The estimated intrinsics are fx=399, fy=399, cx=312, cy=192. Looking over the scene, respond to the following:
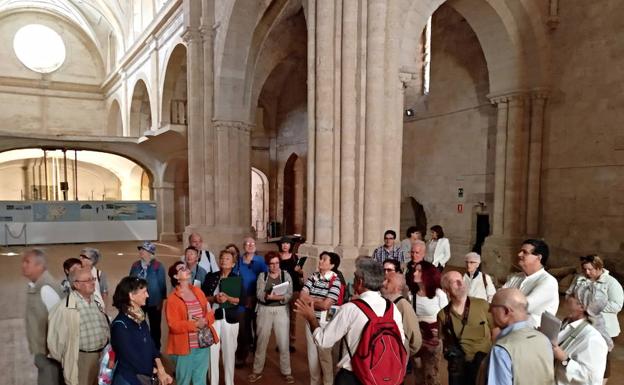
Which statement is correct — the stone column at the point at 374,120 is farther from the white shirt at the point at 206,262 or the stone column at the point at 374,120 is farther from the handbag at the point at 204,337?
the handbag at the point at 204,337

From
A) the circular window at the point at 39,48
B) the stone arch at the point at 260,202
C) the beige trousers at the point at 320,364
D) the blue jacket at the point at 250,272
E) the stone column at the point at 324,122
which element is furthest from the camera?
the circular window at the point at 39,48

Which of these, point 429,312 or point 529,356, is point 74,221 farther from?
point 529,356

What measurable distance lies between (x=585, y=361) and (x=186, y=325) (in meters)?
2.86

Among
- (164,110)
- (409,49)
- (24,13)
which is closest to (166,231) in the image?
(164,110)

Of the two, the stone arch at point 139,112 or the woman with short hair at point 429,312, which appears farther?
the stone arch at point 139,112

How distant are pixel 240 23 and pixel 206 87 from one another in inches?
93.9

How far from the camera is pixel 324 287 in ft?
13.2

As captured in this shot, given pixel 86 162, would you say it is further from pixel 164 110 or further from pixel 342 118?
pixel 342 118

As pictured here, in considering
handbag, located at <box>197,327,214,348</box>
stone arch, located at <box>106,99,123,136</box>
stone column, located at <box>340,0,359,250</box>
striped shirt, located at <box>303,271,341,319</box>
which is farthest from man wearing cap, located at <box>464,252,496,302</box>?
stone arch, located at <box>106,99,123,136</box>

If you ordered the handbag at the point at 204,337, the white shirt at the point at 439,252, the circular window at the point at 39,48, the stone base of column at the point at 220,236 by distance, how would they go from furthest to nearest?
the circular window at the point at 39,48 → the stone base of column at the point at 220,236 → the white shirt at the point at 439,252 → the handbag at the point at 204,337

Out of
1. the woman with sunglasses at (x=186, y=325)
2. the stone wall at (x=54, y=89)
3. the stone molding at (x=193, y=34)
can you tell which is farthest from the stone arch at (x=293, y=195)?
the stone wall at (x=54, y=89)

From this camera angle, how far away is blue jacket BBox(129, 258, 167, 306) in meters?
4.80

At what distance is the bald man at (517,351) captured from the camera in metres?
2.12

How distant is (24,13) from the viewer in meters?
30.6
